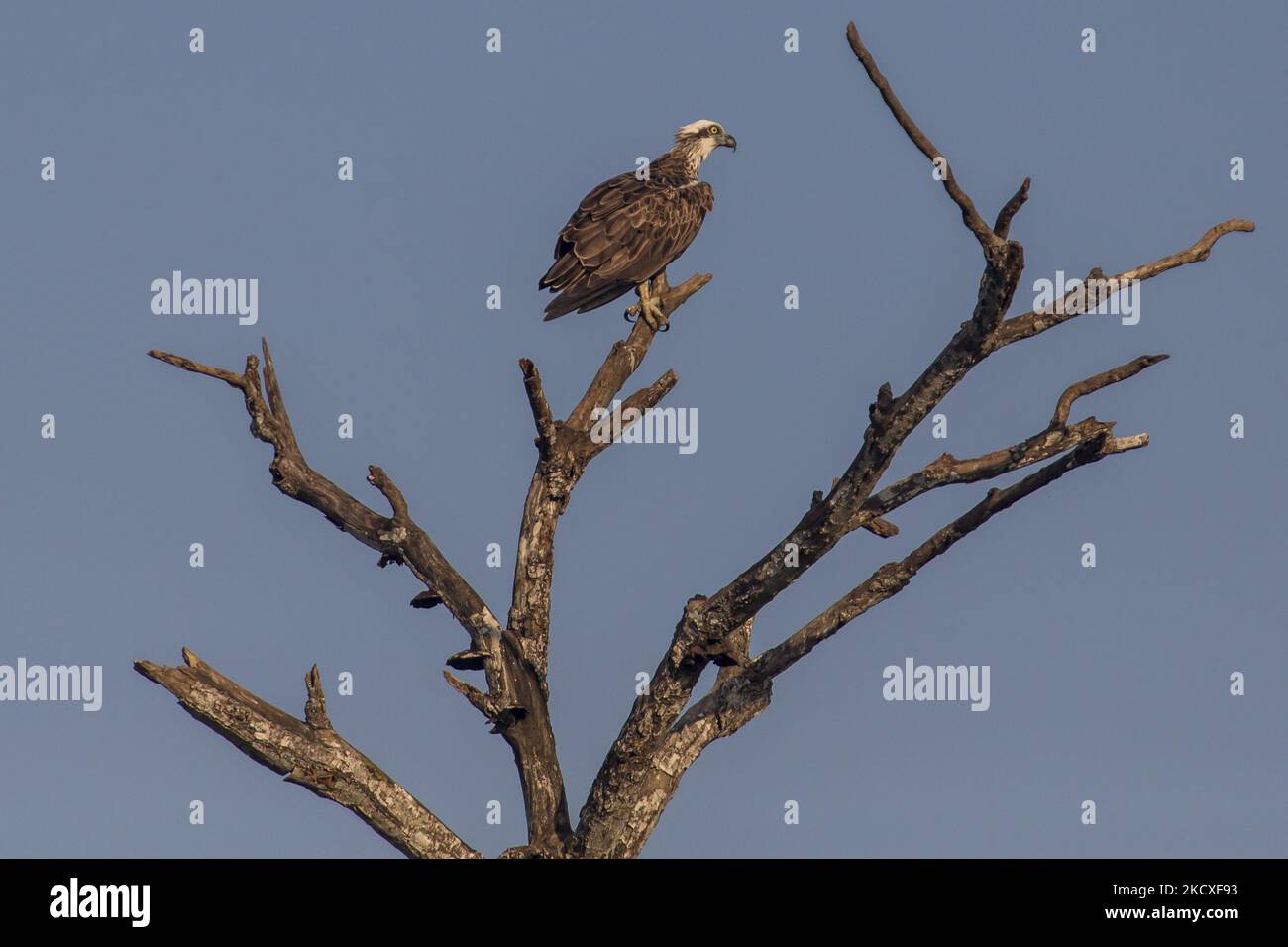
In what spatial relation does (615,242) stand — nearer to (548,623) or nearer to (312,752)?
(548,623)

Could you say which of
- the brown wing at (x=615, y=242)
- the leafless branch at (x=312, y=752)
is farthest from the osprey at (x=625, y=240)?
the leafless branch at (x=312, y=752)

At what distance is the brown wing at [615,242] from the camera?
680 inches

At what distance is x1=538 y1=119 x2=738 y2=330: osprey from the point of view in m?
17.2

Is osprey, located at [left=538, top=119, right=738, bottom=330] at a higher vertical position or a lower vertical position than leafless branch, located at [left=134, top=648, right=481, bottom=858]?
higher

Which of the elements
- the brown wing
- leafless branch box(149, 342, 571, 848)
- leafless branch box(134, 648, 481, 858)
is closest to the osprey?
the brown wing

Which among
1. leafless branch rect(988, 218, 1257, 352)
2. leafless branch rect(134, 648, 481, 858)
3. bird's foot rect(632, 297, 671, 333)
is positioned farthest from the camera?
bird's foot rect(632, 297, 671, 333)

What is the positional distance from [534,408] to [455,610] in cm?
219

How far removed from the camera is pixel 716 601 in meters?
14.6

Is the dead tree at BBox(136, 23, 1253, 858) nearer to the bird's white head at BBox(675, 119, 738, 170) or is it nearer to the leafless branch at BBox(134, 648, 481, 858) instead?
the leafless branch at BBox(134, 648, 481, 858)

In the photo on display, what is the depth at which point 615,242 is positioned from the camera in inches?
691

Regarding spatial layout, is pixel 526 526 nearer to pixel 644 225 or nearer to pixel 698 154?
pixel 644 225

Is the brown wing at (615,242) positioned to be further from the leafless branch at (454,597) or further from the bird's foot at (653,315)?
the leafless branch at (454,597)

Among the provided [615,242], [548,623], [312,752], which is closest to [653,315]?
[615,242]
